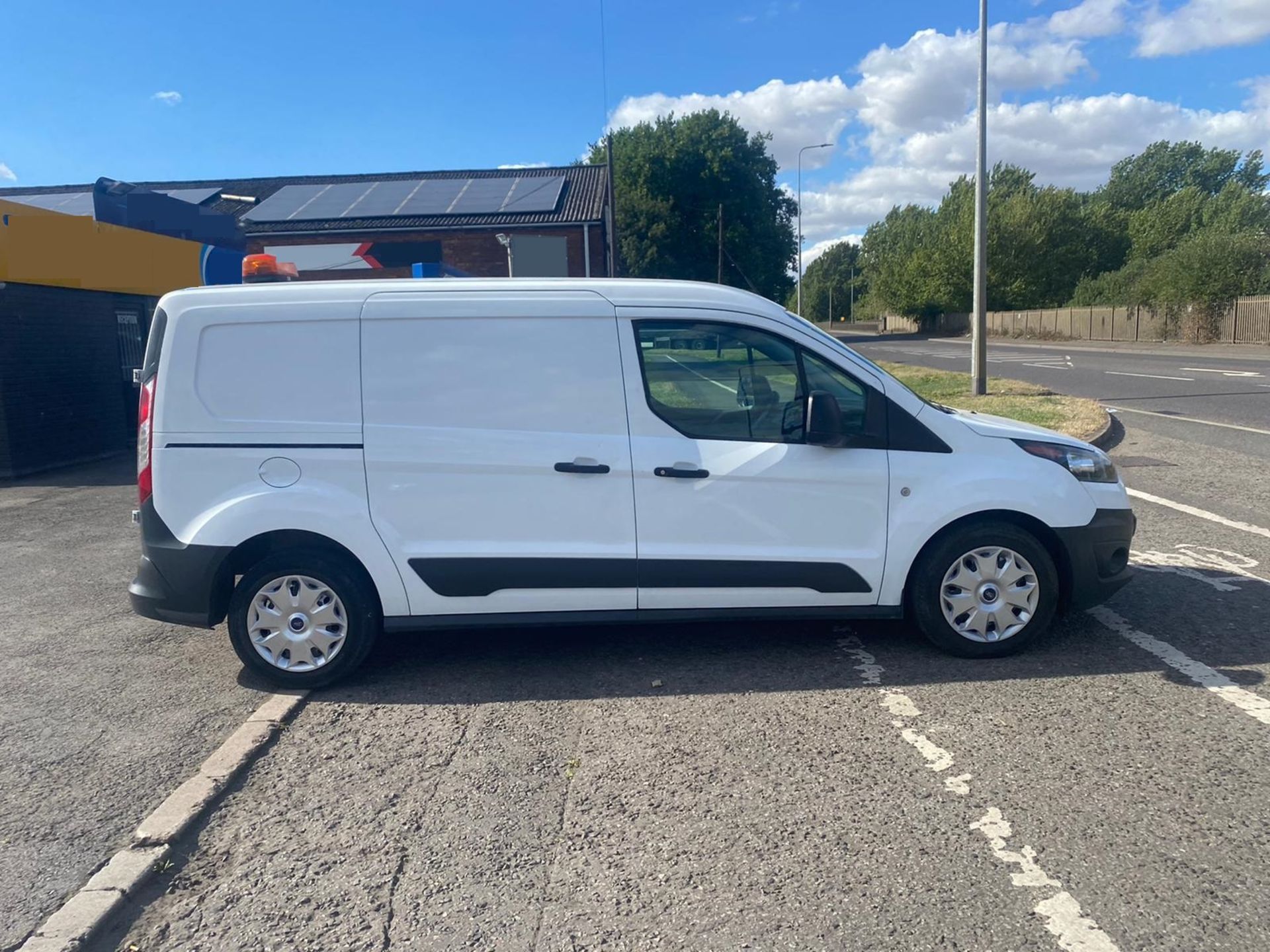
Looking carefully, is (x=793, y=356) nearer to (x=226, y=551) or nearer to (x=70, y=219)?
(x=226, y=551)

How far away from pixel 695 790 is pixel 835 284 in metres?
160

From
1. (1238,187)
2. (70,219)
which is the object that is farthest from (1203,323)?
(70,219)

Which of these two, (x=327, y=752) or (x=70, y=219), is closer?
(x=327, y=752)

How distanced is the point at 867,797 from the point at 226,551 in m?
3.19

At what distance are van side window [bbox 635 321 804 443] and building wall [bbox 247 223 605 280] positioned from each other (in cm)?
2742

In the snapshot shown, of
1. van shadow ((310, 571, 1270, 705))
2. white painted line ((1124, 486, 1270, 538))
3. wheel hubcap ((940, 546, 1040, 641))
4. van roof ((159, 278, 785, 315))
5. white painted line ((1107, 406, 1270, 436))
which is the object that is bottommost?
van shadow ((310, 571, 1270, 705))

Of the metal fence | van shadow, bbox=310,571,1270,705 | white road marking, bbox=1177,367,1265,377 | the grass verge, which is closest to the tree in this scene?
the metal fence

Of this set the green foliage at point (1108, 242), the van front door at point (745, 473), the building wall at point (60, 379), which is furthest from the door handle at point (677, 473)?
the green foliage at point (1108, 242)

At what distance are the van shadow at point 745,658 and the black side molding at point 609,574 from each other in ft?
1.52

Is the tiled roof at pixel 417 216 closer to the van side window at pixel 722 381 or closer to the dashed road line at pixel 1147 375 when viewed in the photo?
the dashed road line at pixel 1147 375

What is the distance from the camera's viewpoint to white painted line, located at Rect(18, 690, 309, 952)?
2861 mm

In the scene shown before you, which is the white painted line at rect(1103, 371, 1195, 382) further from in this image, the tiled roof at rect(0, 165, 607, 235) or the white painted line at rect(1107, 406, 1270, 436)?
the tiled roof at rect(0, 165, 607, 235)

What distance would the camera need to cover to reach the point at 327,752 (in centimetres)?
411

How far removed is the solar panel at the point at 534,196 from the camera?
1228 inches
